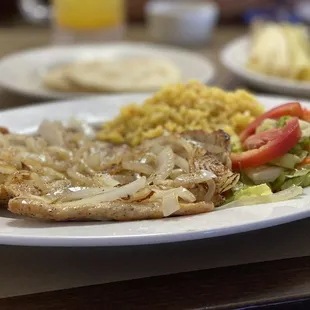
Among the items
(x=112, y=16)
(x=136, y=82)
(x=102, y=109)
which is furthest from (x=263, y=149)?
(x=112, y=16)

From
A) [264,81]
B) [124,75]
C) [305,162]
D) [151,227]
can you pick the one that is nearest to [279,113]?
[305,162]

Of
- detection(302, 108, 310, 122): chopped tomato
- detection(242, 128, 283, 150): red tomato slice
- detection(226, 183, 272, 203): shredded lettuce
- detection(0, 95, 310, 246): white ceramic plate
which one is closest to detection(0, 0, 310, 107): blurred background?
detection(302, 108, 310, 122): chopped tomato

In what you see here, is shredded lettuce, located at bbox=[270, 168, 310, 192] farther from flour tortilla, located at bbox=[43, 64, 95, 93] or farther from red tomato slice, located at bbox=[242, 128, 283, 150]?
flour tortilla, located at bbox=[43, 64, 95, 93]

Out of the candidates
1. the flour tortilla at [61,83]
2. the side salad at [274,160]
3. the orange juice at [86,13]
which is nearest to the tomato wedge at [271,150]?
the side salad at [274,160]

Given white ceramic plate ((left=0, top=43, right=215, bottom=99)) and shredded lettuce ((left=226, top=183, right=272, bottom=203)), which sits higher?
shredded lettuce ((left=226, top=183, right=272, bottom=203))

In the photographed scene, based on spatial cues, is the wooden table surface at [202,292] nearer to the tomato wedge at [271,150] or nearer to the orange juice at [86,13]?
the tomato wedge at [271,150]
